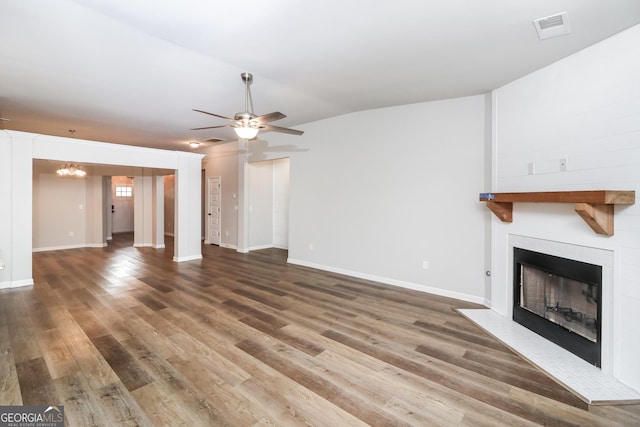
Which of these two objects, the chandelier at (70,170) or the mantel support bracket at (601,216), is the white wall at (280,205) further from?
the mantel support bracket at (601,216)

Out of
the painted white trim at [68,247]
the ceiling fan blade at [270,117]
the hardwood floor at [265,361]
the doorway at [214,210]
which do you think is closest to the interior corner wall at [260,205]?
the doorway at [214,210]

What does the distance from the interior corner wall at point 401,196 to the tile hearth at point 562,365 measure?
0.77 meters

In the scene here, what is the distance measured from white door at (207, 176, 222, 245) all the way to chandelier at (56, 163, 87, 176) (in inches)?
126

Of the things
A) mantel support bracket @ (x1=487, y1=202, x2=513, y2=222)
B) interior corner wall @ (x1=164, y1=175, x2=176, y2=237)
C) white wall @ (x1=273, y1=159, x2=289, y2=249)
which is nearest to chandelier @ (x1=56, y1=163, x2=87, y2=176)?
interior corner wall @ (x1=164, y1=175, x2=176, y2=237)

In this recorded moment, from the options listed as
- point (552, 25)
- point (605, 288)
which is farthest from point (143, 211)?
point (605, 288)

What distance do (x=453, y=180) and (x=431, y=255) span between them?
119 cm

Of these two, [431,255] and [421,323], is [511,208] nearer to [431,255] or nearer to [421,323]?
[431,255]

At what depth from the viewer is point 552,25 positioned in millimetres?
2348

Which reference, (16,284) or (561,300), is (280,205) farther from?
(561,300)

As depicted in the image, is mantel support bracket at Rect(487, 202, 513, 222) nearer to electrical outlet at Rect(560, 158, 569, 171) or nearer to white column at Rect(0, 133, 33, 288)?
electrical outlet at Rect(560, 158, 569, 171)

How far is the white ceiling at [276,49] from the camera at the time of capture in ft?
7.33

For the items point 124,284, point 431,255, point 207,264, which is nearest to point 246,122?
point 431,255

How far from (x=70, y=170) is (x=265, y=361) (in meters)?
8.03

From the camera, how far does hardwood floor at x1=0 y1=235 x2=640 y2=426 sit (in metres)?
1.90
